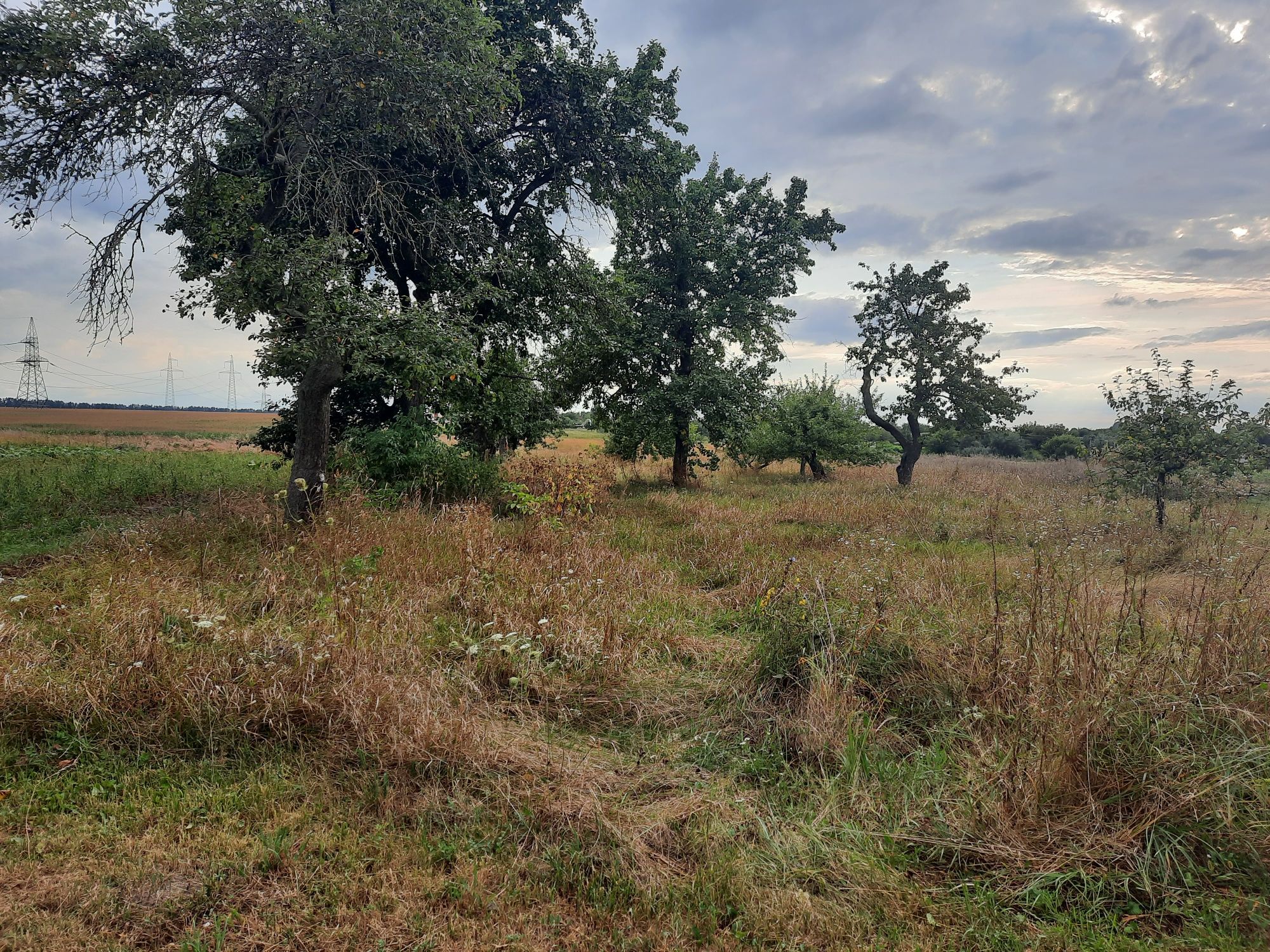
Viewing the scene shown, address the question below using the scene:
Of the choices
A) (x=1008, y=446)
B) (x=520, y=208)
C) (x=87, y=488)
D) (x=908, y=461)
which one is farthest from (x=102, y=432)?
(x=1008, y=446)

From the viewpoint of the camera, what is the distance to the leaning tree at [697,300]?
18.3m

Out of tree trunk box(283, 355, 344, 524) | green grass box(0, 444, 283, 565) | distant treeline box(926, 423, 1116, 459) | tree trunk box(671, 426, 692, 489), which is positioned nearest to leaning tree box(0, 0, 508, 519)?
tree trunk box(283, 355, 344, 524)

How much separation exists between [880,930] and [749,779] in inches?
51.1

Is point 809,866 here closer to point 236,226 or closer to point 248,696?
point 248,696

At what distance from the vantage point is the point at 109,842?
335cm

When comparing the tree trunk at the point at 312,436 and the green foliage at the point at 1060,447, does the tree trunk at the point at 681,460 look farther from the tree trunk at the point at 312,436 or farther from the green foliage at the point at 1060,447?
the green foliage at the point at 1060,447

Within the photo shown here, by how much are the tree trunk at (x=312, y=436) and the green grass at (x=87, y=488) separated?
2.63 m

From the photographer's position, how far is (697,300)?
63.2ft

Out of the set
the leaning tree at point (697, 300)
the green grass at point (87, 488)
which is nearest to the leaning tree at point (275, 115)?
the green grass at point (87, 488)

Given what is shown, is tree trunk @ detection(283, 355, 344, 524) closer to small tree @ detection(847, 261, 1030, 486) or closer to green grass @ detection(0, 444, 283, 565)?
green grass @ detection(0, 444, 283, 565)

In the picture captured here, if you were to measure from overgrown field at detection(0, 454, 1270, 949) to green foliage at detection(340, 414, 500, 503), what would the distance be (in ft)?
15.6

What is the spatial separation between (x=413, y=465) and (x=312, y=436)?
7.26ft

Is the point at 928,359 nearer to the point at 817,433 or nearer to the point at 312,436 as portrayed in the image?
the point at 817,433

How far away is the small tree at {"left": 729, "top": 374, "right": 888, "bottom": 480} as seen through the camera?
2453 centimetres
